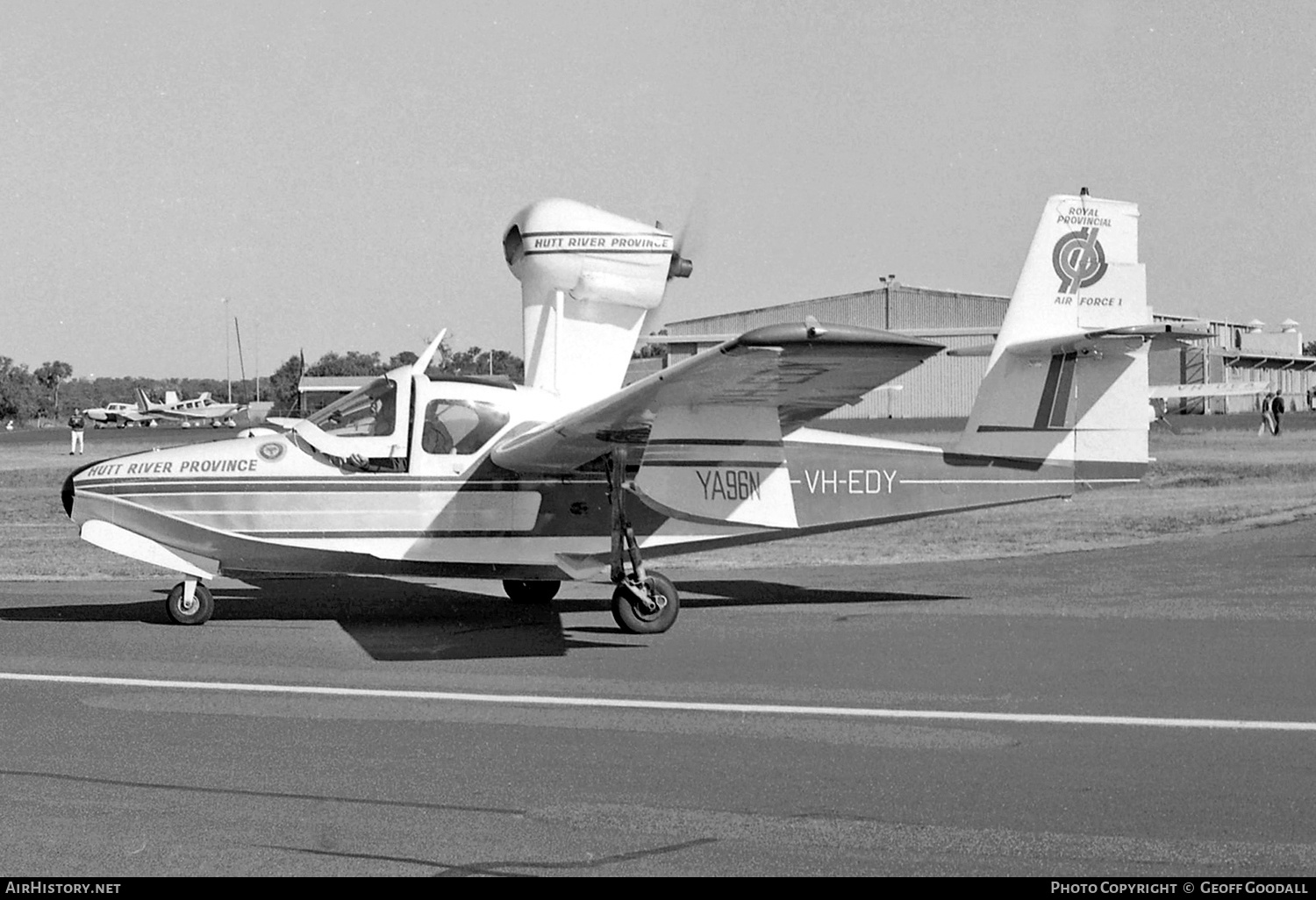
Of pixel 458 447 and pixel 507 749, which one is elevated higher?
pixel 458 447

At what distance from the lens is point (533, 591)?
13383mm

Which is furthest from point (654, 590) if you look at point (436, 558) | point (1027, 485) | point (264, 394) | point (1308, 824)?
point (264, 394)

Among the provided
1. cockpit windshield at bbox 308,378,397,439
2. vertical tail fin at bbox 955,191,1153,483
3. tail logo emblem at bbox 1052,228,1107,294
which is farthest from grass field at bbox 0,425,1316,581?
cockpit windshield at bbox 308,378,397,439

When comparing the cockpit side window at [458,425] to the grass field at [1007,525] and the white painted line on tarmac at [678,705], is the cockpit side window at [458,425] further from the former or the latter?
the grass field at [1007,525]

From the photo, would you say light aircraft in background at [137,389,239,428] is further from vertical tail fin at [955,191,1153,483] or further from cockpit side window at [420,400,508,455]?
→ vertical tail fin at [955,191,1153,483]

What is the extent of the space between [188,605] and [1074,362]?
849 centimetres

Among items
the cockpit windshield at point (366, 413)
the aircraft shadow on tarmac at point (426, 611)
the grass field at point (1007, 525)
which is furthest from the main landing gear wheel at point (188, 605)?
the grass field at point (1007, 525)

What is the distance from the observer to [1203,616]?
11531mm

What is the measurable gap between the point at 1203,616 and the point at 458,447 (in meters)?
6.65

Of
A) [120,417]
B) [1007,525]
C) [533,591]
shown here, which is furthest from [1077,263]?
[120,417]

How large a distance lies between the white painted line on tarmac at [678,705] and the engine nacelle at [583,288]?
193 inches
